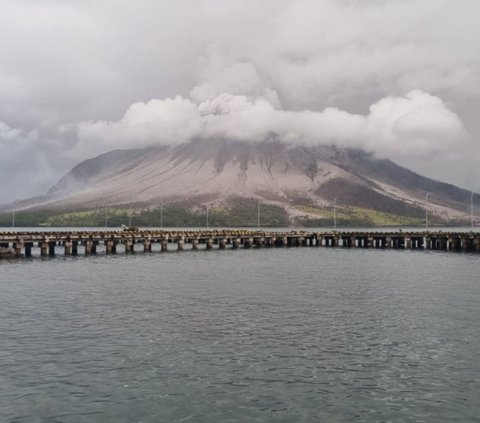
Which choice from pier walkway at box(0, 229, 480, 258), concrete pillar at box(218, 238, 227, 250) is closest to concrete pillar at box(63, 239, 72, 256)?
pier walkway at box(0, 229, 480, 258)

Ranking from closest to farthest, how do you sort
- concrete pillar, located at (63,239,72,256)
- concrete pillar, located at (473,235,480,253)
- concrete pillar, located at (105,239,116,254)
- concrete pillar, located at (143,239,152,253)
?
1. concrete pillar, located at (63,239,72,256)
2. concrete pillar, located at (105,239,116,254)
3. concrete pillar, located at (143,239,152,253)
4. concrete pillar, located at (473,235,480,253)

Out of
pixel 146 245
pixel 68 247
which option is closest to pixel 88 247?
pixel 68 247

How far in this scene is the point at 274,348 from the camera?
29.6 metres

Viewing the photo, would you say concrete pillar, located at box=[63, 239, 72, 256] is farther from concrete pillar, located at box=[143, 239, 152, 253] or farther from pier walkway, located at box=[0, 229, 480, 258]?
concrete pillar, located at box=[143, 239, 152, 253]

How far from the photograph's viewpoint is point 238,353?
93.5 ft

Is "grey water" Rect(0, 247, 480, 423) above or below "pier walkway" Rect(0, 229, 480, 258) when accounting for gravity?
below

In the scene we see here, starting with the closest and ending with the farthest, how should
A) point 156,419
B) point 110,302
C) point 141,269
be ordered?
point 156,419 → point 110,302 → point 141,269

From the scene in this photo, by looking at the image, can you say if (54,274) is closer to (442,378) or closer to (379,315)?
(379,315)

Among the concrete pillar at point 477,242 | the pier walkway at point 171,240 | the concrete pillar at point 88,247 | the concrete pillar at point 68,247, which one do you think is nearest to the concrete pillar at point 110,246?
the pier walkway at point 171,240

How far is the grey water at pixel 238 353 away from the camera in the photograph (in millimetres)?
A: 21109

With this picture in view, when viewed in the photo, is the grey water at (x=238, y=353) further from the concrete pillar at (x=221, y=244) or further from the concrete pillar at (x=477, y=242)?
the concrete pillar at (x=221, y=244)

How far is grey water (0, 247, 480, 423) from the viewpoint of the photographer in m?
21.1

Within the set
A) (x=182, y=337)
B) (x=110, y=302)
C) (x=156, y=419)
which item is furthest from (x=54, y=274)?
(x=156, y=419)

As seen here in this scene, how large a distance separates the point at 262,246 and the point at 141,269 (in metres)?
66.3
